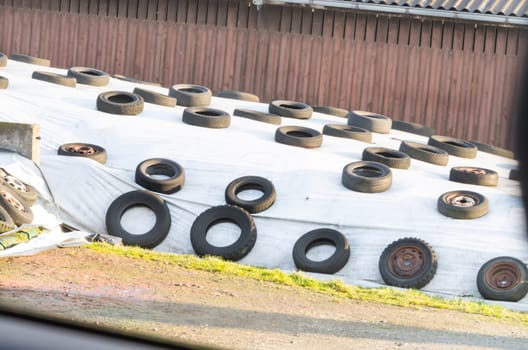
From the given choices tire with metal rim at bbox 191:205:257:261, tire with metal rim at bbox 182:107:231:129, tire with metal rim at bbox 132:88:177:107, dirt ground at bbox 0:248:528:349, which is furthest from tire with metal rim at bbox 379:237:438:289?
tire with metal rim at bbox 132:88:177:107

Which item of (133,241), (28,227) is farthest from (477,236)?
(28,227)

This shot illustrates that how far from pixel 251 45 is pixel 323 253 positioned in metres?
9.76

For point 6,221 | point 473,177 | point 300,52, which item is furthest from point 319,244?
point 300,52

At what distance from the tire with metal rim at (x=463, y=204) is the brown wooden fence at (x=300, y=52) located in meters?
7.22

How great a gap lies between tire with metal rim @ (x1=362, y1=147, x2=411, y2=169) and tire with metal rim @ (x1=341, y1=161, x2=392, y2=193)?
453 millimetres

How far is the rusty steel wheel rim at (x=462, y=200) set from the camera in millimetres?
11266

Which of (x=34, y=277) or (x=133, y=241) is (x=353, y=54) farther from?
(x=34, y=277)

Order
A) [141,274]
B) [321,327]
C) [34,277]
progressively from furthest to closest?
[141,274] → [34,277] → [321,327]

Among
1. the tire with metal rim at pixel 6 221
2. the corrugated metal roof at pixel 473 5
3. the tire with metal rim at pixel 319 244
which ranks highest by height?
the corrugated metal roof at pixel 473 5

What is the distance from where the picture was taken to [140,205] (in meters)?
11.3

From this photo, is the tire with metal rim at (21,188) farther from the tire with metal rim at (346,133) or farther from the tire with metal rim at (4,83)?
the tire with metal rim at (346,133)

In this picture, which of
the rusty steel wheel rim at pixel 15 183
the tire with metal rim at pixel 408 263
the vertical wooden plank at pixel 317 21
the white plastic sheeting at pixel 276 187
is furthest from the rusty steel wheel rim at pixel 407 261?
the vertical wooden plank at pixel 317 21

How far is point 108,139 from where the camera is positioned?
12.8 metres

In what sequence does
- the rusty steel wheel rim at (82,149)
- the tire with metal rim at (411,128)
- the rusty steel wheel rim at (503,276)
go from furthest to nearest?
the tire with metal rim at (411,128), the rusty steel wheel rim at (82,149), the rusty steel wheel rim at (503,276)
